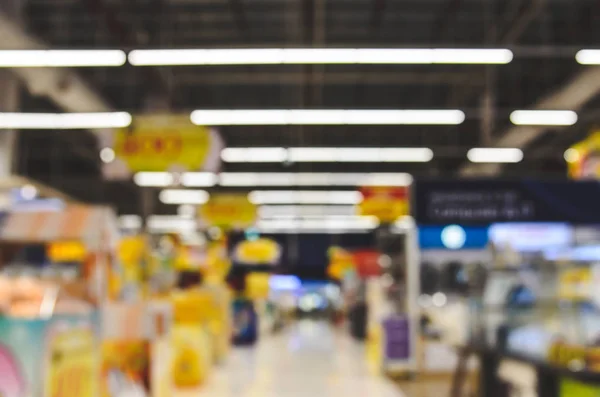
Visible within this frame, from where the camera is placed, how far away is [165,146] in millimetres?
8586

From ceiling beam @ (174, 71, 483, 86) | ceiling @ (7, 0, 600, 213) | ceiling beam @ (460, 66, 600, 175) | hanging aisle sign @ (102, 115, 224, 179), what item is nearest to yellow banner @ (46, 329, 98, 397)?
ceiling @ (7, 0, 600, 213)

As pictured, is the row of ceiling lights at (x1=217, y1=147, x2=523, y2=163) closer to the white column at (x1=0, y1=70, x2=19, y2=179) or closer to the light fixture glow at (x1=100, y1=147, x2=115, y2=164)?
the light fixture glow at (x1=100, y1=147, x2=115, y2=164)

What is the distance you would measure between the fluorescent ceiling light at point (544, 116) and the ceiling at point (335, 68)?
0.86 meters

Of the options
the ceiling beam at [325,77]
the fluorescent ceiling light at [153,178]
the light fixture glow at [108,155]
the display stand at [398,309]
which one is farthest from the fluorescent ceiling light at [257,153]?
the display stand at [398,309]

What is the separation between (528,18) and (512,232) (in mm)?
3224

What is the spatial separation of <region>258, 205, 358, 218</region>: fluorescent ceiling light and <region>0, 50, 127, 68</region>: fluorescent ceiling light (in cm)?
1479

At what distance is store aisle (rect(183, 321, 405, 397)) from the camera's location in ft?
29.5

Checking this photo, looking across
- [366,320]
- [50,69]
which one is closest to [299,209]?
[366,320]

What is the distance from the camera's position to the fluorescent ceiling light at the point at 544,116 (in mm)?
9727

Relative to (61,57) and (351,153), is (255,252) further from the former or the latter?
(61,57)

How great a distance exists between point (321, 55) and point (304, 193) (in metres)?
12.1

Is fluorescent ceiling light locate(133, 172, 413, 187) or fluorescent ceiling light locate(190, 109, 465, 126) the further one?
fluorescent ceiling light locate(133, 172, 413, 187)

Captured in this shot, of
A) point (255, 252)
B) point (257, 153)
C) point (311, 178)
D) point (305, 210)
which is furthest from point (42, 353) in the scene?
point (305, 210)

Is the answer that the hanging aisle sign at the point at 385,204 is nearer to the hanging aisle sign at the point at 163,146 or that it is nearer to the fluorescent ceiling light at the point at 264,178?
the fluorescent ceiling light at the point at 264,178
